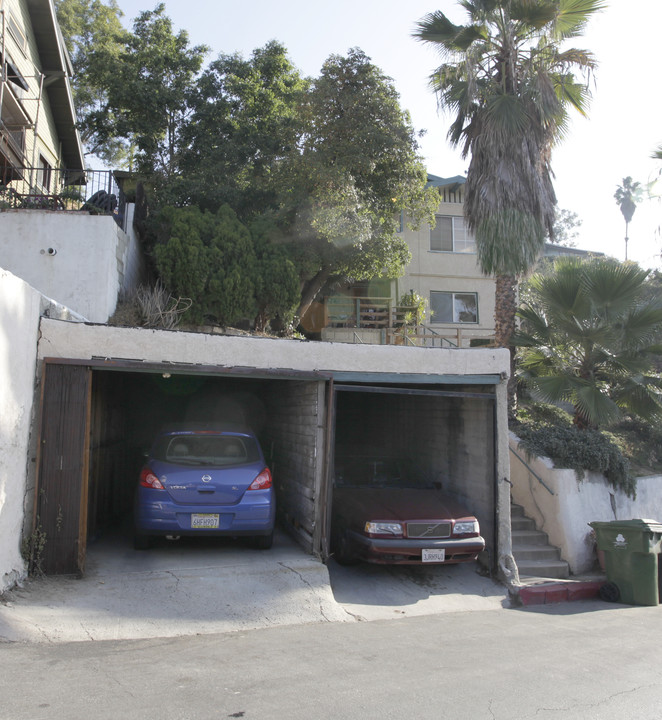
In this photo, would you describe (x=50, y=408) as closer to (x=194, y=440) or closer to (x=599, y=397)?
(x=194, y=440)

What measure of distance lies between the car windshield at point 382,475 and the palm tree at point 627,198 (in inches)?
2153

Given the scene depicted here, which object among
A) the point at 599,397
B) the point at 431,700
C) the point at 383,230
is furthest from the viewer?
the point at 383,230

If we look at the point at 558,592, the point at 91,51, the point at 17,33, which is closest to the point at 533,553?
the point at 558,592

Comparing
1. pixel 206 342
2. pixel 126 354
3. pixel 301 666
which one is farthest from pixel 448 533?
pixel 126 354

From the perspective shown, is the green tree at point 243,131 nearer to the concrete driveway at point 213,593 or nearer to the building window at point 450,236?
the building window at point 450,236

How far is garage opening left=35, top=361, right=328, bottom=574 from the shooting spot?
6707mm

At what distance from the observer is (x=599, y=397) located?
1070cm

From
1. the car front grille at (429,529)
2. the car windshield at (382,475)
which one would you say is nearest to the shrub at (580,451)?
the car windshield at (382,475)

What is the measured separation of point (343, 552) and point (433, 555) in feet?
4.15

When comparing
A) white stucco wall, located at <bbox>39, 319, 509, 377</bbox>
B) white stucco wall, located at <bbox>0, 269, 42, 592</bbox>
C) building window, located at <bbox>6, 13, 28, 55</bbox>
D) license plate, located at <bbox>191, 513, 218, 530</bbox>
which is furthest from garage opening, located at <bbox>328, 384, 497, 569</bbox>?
building window, located at <bbox>6, 13, 28, 55</bbox>

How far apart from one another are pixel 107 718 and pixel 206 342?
4.34m

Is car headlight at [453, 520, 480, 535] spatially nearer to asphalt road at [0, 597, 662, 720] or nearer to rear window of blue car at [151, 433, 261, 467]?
asphalt road at [0, 597, 662, 720]

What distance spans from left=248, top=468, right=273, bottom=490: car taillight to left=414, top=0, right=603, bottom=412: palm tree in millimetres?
6683

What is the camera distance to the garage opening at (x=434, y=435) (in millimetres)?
8648
